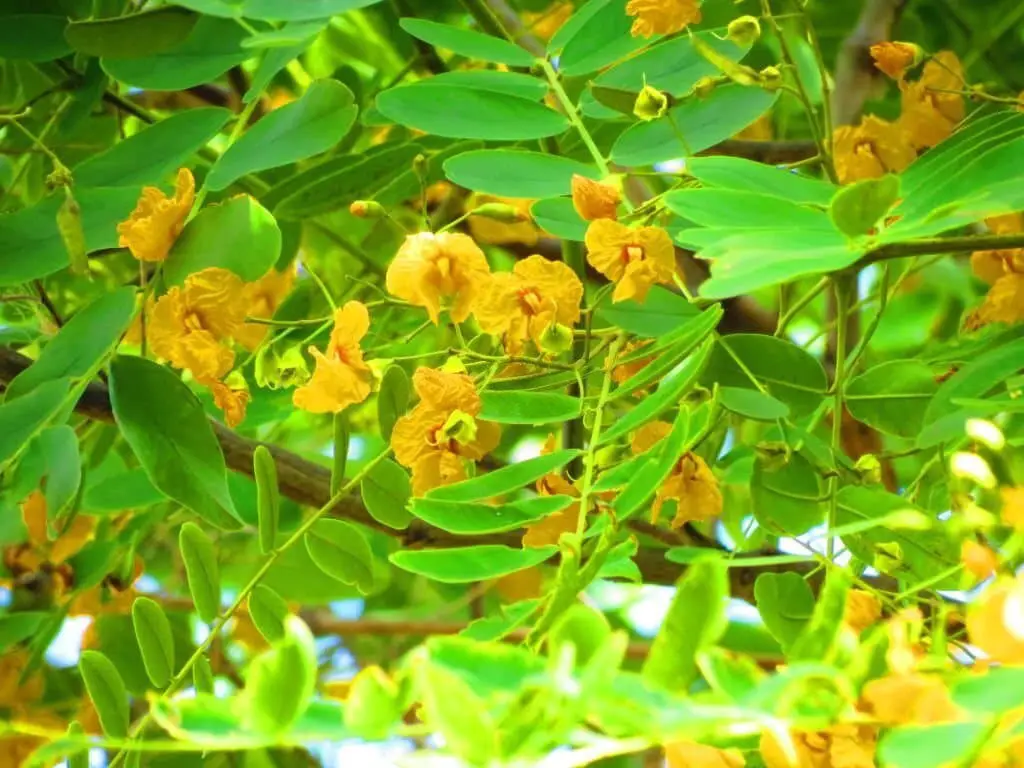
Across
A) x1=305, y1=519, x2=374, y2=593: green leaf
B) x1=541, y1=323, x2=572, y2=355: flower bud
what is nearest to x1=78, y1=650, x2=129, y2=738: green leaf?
x1=305, y1=519, x2=374, y2=593: green leaf

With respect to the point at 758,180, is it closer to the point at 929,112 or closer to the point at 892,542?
the point at 892,542

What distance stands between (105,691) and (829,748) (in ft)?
0.98

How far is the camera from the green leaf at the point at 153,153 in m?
0.66

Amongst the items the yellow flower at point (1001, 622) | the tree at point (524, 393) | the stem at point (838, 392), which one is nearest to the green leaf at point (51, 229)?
the tree at point (524, 393)

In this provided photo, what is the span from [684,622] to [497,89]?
1.25 feet

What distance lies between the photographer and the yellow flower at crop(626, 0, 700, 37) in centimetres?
64

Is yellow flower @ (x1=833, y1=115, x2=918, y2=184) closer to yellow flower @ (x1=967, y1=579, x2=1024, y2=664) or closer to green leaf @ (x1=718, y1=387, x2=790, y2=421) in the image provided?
green leaf @ (x1=718, y1=387, x2=790, y2=421)

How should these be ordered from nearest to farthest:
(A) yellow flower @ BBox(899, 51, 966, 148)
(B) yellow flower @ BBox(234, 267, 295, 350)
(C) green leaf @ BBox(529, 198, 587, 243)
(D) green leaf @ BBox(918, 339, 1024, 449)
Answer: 1. (D) green leaf @ BBox(918, 339, 1024, 449)
2. (C) green leaf @ BBox(529, 198, 587, 243)
3. (A) yellow flower @ BBox(899, 51, 966, 148)
4. (B) yellow flower @ BBox(234, 267, 295, 350)

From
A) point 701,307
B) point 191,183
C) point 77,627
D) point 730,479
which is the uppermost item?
point 191,183

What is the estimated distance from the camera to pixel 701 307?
672 mm

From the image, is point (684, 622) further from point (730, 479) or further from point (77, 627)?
point (77, 627)

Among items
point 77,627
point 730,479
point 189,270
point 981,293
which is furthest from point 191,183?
point 981,293

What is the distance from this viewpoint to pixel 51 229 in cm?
63

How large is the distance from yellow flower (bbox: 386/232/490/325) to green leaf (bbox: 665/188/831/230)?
10 cm
